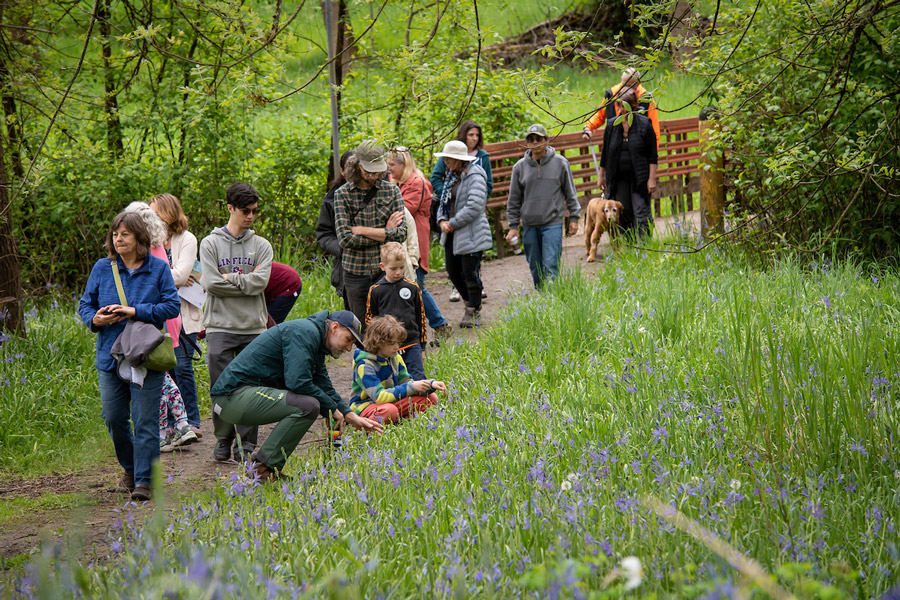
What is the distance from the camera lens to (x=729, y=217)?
8.46 meters

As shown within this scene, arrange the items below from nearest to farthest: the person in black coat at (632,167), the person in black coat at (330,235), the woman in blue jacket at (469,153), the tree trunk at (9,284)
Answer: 1. the person in black coat at (330,235)
2. the tree trunk at (9,284)
3. the woman in blue jacket at (469,153)
4. the person in black coat at (632,167)

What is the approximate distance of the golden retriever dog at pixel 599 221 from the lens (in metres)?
10.0

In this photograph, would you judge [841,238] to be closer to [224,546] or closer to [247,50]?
[247,50]

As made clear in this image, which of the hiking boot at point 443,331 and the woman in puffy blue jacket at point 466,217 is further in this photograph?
the woman in puffy blue jacket at point 466,217

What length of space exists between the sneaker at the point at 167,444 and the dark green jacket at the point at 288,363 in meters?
1.06

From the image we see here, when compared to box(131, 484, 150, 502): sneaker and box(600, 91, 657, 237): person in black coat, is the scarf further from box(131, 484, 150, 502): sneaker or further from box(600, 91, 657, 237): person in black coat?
box(131, 484, 150, 502): sneaker

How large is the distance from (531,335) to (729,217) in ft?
10.4

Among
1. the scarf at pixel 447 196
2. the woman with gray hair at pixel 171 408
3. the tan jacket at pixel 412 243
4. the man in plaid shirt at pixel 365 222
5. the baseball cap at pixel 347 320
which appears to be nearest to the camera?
the baseball cap at pixel 347 320

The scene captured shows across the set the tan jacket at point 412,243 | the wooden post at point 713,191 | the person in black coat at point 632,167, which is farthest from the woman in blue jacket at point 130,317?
the wooden post at point 713,191

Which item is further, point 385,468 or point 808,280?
point 808,280

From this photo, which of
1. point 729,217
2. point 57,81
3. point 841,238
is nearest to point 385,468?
point 841,238

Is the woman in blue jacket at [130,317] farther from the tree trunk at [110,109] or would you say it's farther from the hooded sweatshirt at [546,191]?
the tree trunk at [110,109]

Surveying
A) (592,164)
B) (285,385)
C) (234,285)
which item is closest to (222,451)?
(285,385)

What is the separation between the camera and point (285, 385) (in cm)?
544
